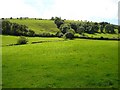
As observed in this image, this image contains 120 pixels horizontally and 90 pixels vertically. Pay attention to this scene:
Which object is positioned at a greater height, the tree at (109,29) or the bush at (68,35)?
the tree at (109,29)

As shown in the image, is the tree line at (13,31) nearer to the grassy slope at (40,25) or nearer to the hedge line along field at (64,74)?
the grassy slope at (40,25)

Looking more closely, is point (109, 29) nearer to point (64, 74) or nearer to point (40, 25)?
point (40, 25)

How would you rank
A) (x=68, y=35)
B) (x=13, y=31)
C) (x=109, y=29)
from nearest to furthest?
(x=68, y=35), (x=13, y=31), (x=109, y=29)

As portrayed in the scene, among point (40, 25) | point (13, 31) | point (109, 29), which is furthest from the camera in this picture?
point (40, 25)

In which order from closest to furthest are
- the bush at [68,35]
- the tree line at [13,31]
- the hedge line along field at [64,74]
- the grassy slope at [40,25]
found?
the hedge line along field at [64,74]
the bush at [68,35]
the tree line at [13,31]
the grassy slope at [40,25]

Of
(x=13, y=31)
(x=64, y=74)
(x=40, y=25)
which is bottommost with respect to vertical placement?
(x=64, y=74)

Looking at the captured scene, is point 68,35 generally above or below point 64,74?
above

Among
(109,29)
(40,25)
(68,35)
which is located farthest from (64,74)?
(40,25)

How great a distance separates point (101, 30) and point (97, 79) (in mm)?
153018

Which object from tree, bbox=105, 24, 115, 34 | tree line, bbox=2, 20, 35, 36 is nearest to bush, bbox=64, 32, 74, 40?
tree line, bbox=2, 20, 35, 36

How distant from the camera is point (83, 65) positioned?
40344 mm

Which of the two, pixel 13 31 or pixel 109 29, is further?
pixel 109 29

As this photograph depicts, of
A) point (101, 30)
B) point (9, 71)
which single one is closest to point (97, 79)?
point (9, 71)

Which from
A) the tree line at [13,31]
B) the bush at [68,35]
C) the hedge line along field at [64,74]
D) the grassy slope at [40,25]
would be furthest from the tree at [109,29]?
the hedge line along field at [64,74]
